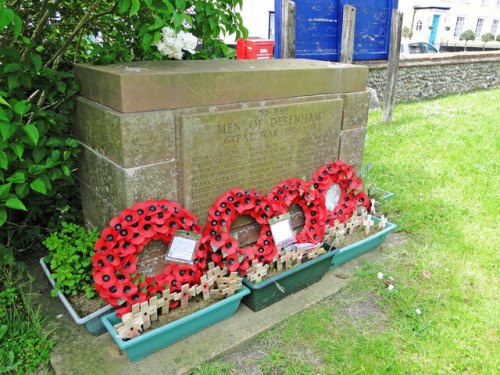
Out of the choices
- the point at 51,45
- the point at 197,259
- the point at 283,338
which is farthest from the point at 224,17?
the point at 283,338

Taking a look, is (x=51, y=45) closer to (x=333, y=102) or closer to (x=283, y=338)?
(x=333, y=102)

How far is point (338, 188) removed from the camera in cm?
358

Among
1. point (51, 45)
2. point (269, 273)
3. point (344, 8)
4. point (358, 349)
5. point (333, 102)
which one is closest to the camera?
point (358, 349)

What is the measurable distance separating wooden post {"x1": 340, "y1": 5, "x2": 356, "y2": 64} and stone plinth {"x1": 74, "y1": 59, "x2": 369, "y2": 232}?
2381 millimetres

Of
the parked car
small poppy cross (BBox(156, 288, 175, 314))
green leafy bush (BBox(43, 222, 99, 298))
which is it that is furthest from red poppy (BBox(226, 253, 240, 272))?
the parked car

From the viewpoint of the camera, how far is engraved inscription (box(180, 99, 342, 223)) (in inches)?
105

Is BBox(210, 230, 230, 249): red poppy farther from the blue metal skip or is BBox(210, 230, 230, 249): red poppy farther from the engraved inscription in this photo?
the blue metal skip

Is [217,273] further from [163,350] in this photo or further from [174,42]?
[174,42]

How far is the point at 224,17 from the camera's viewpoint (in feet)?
9.37

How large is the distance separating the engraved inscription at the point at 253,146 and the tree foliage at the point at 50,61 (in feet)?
2.08

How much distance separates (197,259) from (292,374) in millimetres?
865

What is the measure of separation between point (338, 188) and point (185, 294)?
1.67 metres

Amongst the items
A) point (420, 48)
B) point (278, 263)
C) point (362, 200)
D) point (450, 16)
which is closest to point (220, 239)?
point (278, 263)

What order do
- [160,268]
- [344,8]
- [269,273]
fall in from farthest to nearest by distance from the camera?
[344,8] → [269,273] → [160,268]
